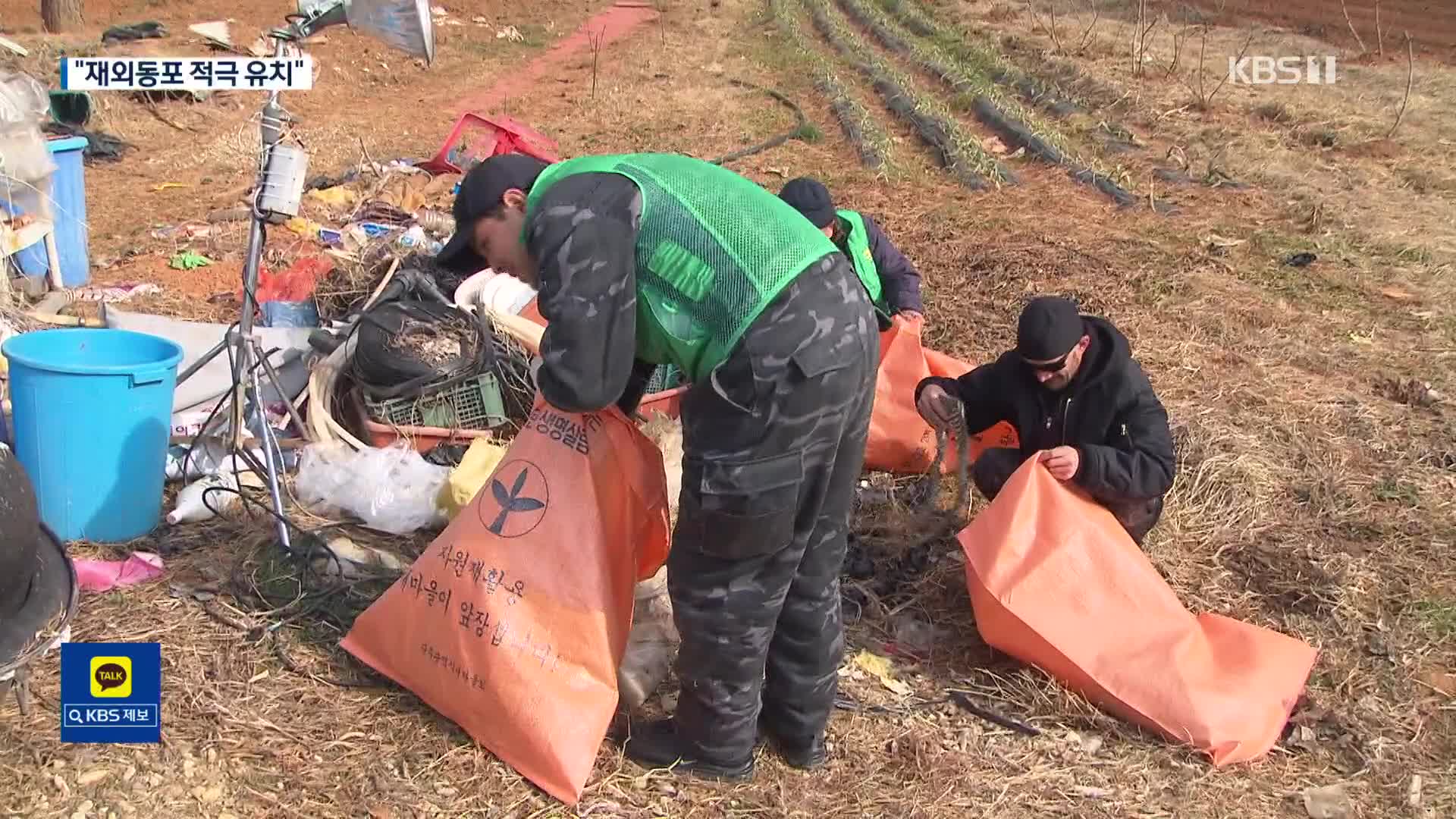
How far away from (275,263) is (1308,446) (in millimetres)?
4648

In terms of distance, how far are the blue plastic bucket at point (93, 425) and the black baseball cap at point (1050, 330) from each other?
2316 millimetres

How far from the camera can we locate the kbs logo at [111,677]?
2.41 m

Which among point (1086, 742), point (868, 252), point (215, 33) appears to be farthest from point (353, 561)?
point (215, 33)

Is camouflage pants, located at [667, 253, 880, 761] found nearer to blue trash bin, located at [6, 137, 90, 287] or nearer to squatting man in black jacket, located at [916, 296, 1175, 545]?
squatting man in black jacket, located at [916, 296, 1175, 545]

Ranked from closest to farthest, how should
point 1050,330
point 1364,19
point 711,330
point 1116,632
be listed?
point 711,330 → point 1116,632 → point 1050,330 → point 1364,19

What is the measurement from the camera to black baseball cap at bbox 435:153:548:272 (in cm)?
209

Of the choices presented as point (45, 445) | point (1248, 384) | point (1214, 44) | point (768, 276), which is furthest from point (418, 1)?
point (1214, 44)

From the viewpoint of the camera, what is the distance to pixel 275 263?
18.3 ft

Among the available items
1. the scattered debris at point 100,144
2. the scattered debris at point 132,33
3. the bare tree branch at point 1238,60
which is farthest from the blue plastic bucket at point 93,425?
the scattered debris at point 132,33

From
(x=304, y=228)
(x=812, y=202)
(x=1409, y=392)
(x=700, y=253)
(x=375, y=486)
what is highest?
(x=700, y=253)

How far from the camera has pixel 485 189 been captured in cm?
209

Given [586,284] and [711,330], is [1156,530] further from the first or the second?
[586,284]

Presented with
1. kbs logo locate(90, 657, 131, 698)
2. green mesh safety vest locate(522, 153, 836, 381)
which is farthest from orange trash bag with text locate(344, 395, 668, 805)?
kbs logo locate(90, 657, 131, 698)

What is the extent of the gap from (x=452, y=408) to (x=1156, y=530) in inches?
92.7
